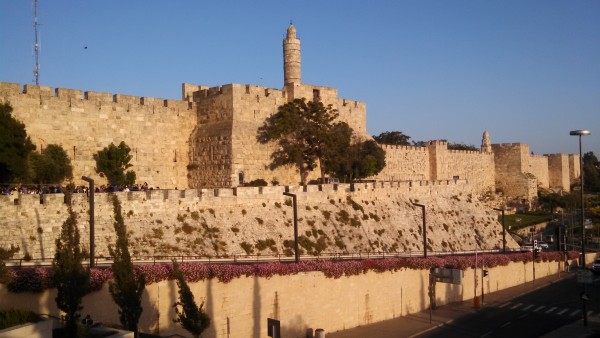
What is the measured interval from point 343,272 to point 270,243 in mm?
6273

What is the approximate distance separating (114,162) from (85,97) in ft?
11.2

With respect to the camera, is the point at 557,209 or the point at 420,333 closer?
the point at 420,333

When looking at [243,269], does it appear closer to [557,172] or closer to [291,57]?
[291,57]

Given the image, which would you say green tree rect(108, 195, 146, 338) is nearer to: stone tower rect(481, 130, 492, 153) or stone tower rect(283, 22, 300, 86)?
stone tower rect(283, 22, 300, 86)

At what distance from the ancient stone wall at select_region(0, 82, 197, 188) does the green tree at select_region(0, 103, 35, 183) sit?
2255mm

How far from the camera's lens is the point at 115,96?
30.7 meters

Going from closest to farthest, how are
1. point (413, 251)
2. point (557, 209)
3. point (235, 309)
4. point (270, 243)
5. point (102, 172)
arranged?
point (235, 309), point (270, 243), point (102, 172), point (413, 251), point (557, 209)

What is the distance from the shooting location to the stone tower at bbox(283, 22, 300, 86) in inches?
1537

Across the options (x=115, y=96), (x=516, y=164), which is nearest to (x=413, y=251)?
(x=115, y=96)

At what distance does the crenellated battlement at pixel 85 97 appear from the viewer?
26.6 m

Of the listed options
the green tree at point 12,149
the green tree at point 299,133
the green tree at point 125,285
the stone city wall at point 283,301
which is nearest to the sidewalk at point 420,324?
the stone city wall at point 283,301

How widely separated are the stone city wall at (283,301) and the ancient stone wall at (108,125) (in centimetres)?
1443

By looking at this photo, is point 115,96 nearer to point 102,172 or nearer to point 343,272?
point 102,172

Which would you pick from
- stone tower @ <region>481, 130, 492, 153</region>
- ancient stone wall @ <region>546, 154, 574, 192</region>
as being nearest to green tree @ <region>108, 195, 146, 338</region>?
stone tower @ <region>481, 130, 492, 153</region>
